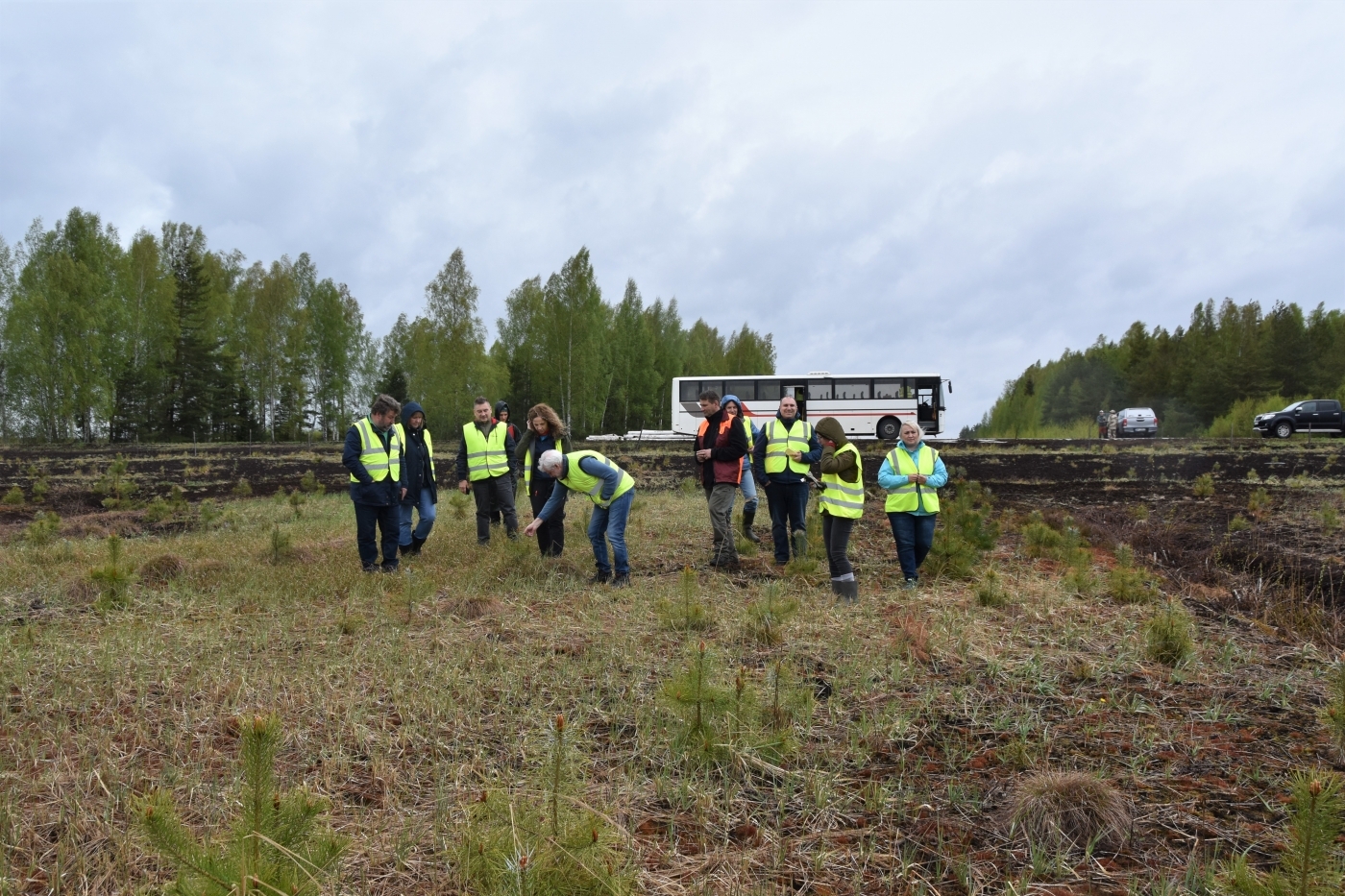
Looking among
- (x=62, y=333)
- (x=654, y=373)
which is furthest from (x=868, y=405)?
(x=62, y=333)

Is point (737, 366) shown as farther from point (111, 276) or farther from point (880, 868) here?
point (880, 868)

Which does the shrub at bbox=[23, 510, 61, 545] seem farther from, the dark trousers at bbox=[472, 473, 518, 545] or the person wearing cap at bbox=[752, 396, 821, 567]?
the person wearing cap at bbox=[752, 396, 821, 567]

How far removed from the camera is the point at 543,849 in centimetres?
241

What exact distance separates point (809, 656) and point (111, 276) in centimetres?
5131

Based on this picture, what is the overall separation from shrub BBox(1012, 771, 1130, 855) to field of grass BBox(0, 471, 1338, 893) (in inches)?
0.9

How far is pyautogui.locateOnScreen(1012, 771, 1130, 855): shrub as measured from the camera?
294 cm

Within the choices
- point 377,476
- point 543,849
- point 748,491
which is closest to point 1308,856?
point 543,849

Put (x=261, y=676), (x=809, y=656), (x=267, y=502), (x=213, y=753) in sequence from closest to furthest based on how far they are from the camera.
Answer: (x=213, y=753)
(x=261, y=676)
(x=809, y=656)
(x=267, y=502)

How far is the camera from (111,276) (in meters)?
43.9

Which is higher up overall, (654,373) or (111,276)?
(111,276)

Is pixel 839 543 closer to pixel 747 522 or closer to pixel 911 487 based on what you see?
pixel 911 487

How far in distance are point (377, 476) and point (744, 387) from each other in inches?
1163

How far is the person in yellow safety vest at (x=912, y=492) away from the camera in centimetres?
664

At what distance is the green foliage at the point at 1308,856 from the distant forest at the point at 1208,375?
50037mm
